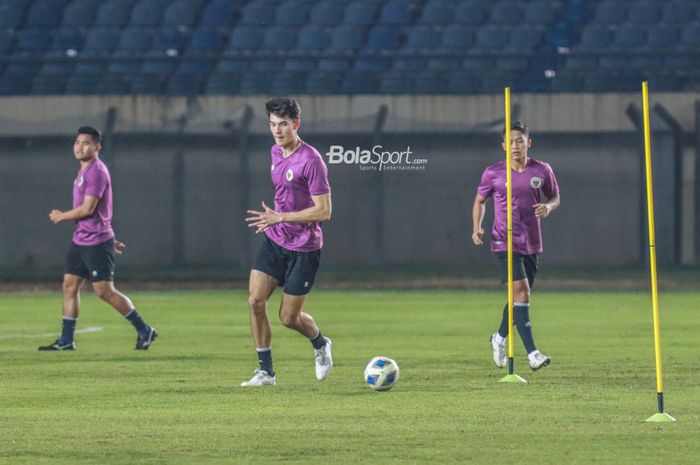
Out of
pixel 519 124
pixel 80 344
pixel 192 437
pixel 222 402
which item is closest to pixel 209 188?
pixel 80 344

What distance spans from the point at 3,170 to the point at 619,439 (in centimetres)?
2175

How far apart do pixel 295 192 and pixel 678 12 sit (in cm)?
2347

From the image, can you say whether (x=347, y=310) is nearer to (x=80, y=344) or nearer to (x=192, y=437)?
(x=80, y=344)

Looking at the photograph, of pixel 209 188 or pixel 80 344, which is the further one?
pixel 209 188

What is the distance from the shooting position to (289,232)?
11812 millimetres

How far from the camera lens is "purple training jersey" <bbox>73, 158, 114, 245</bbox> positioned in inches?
607

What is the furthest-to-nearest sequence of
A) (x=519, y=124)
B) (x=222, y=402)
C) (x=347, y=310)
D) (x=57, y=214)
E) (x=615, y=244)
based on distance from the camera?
(x=615, y=244), (x=347, y=310), (x=57, y=214), (x=519, y=124), (x=222, y=402)

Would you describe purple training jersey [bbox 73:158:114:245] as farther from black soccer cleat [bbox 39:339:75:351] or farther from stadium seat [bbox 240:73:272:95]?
stadium seat [bbox 240:73:272:95]

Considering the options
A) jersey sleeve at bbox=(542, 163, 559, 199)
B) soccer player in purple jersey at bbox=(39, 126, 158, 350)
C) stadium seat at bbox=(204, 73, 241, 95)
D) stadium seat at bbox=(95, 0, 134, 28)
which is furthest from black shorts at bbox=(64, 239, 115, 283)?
stadium seat at bbox=(95, 0, 134, 28)

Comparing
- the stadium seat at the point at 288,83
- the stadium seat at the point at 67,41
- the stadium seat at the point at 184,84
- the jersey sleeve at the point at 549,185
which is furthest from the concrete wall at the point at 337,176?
the jersey sleeve at the point at 549,185

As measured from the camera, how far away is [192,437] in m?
8.89

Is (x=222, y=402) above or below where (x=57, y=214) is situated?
below

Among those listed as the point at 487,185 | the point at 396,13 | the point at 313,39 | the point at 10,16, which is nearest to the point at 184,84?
the point at 313,39

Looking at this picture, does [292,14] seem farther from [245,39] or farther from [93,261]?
[93,261]
